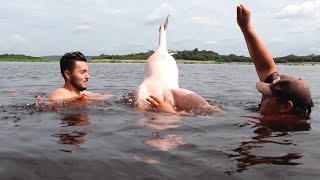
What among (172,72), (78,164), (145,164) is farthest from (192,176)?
(172,72)

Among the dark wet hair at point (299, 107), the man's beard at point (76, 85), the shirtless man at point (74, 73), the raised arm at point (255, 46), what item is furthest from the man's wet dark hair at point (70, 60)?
the dark wet hair at point (299, 107)

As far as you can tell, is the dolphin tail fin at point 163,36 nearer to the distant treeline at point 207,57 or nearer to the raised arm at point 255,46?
the raised arm at point 255,46

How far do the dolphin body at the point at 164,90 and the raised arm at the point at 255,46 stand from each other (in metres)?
1.04

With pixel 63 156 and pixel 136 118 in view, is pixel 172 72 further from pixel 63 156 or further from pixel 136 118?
pixel 63 156

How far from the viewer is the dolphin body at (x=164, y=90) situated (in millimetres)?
6023

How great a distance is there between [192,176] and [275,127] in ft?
7.25

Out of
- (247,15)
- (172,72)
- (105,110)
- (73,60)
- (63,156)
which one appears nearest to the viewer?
(63,156)

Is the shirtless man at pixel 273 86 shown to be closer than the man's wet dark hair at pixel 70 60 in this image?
Yes

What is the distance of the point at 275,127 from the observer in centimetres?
464

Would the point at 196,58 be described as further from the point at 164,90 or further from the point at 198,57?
the point at 164,90

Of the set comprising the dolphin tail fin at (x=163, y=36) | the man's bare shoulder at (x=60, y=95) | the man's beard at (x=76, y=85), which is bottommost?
the man's bare shoulder at (x=60, y=95)

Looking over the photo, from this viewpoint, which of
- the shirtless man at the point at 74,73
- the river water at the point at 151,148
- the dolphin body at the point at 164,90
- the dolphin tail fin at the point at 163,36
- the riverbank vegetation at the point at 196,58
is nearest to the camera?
the river water at the point at 151,148

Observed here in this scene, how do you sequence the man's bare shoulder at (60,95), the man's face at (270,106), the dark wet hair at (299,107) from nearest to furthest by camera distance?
the dark wet hair at (299,107) → the man's face at (270,106) → the man's bare shoulder at (60,95)

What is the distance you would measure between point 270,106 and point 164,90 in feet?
5.81
